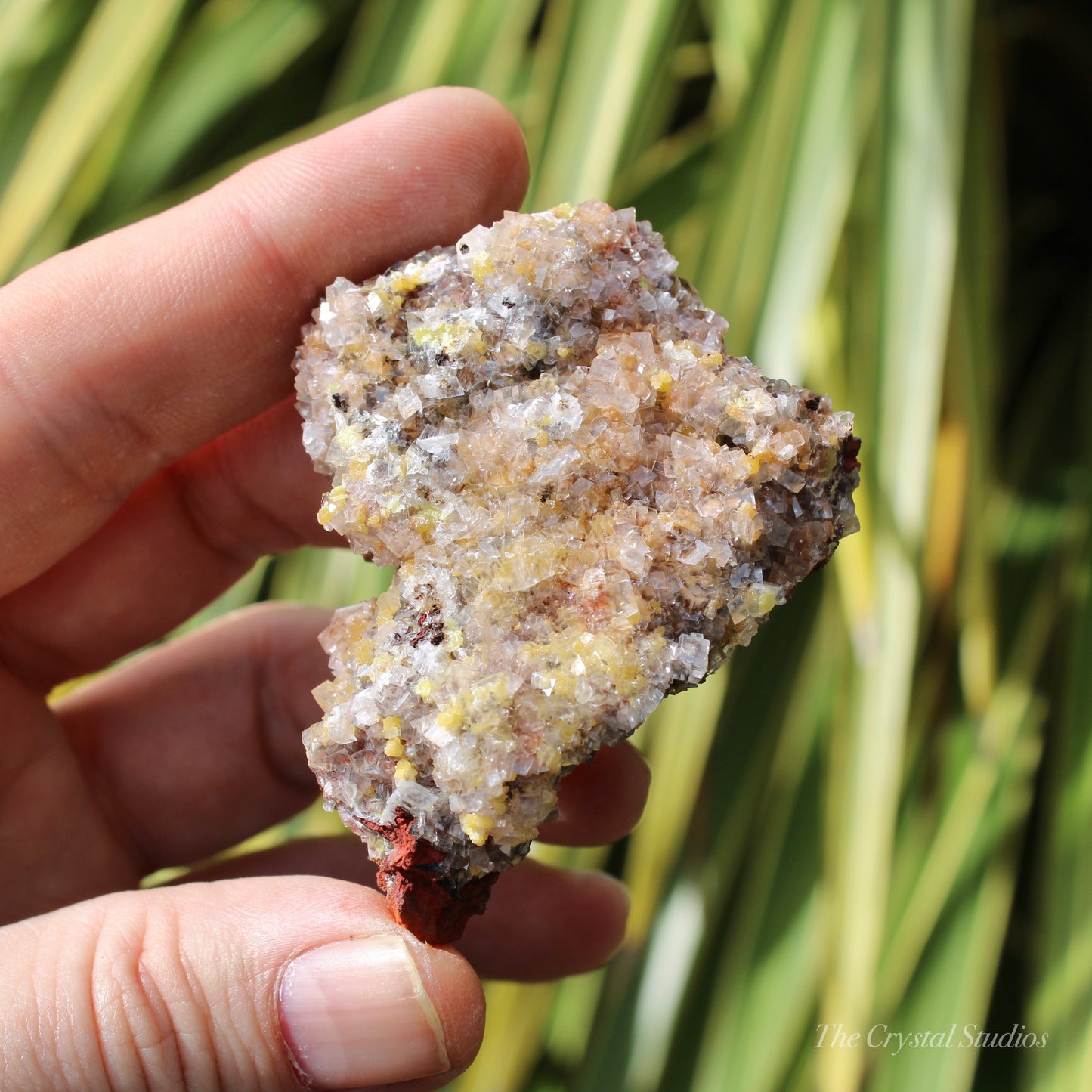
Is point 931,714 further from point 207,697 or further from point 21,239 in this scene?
point 21,239

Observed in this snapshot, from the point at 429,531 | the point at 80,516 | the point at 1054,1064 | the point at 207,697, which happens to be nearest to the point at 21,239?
the point at 80,516

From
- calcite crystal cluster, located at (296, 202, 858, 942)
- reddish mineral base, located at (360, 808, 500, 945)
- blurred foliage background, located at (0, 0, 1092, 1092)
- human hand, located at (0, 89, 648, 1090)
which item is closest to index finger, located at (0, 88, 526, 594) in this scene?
human hand, located at (0, 89, 648, 1090)

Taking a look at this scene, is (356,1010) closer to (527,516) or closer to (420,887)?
(420,887)

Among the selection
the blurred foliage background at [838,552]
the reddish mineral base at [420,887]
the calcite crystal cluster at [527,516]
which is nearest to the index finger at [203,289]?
the calcite crystal cluster at [527,516]

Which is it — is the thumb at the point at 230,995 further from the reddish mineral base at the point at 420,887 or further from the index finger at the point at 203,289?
the index finger at the point at 203,289

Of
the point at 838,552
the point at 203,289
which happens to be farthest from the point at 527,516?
the point at 838,552

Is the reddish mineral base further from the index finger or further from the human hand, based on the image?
the index finger
